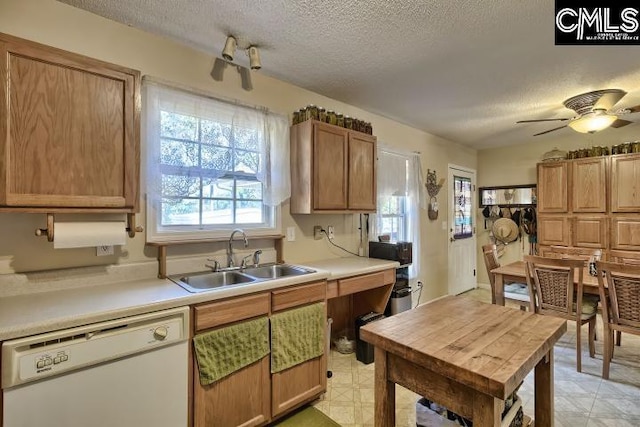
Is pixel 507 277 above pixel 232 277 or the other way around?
the other way around

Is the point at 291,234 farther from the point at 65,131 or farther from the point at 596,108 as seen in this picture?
the point at 596,108

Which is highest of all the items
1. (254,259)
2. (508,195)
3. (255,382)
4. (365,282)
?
(508,195)

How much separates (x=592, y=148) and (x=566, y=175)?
0.44 m

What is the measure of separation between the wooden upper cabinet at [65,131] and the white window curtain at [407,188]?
2575 mm

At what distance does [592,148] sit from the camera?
13.3ft

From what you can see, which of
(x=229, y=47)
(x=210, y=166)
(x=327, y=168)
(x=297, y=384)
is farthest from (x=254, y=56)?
(x=297, y=384)

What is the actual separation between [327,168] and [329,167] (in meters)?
0.02

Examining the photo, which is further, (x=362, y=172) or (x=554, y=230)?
(x=554, y=230)

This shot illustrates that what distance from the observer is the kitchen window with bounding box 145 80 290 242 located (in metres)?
2.01

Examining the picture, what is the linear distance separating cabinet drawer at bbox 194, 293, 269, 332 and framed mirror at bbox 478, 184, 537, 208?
4.68m

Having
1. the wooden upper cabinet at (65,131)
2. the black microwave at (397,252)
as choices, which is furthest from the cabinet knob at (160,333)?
the black microwave at (397,252)

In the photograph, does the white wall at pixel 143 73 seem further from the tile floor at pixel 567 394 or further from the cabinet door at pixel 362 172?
the tile floor at pixel 567 394

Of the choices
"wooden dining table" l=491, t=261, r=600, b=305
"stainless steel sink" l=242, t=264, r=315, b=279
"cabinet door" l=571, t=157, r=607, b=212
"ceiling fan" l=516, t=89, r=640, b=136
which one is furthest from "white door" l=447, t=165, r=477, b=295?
"stainless steel sink" l=242, t=264, r=315, b=279

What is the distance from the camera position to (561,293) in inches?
106
